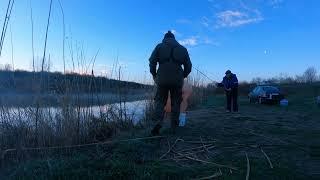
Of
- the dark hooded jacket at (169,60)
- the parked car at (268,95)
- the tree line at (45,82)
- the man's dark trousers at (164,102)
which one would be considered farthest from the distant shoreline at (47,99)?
the parked car at (268,95)

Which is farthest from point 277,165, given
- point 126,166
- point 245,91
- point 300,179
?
point 245,91

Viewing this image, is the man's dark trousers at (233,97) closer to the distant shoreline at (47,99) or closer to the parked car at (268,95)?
the distant shoreline at (47,99)

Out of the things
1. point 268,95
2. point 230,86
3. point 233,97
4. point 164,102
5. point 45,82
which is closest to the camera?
point 45,82

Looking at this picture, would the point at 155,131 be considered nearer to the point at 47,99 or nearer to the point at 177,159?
the point at 47,99

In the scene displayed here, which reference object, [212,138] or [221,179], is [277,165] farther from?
[212,138]

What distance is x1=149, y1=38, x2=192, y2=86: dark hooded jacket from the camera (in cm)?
892

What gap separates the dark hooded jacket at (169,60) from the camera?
892 cm

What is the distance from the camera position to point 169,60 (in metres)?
8.98

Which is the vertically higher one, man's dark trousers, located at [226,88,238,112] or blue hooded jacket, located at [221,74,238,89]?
blue hooded jacket, located at [221,74,238,89]

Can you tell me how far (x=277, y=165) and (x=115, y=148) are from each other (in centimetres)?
266

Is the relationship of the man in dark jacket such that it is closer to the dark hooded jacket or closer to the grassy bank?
the dark hooded jacket

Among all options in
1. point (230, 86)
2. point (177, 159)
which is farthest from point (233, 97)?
point (177, 159)

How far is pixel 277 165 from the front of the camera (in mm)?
5906

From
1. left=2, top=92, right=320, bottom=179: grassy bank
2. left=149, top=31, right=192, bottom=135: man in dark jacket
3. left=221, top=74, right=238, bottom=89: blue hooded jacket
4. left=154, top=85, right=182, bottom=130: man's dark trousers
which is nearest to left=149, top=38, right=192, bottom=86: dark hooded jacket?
left=149, top=31, right=192, bottom=135: man in dark jacket
